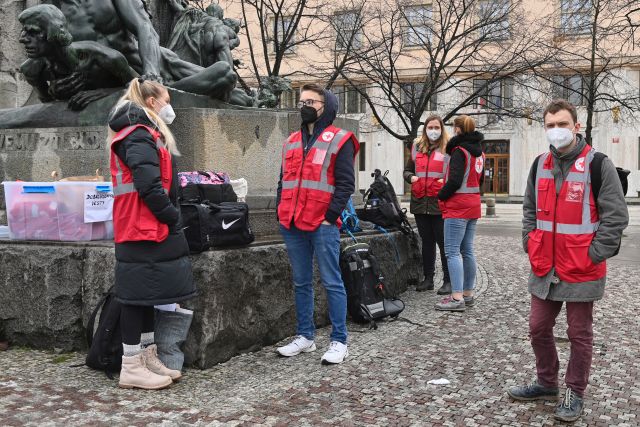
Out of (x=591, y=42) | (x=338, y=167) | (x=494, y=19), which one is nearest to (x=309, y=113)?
(x=338, y=167)

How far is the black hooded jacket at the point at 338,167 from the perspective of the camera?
4.78 meters

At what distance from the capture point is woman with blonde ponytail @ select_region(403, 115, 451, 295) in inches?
288

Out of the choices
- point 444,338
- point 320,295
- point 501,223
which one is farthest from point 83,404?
point 501,223

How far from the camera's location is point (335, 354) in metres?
4.84

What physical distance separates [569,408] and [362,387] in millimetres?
1193

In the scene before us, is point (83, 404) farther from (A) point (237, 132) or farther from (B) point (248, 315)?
(A) point (237, 132)

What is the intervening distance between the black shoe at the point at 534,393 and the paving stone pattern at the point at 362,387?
56 mm

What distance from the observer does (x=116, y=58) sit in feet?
21.0

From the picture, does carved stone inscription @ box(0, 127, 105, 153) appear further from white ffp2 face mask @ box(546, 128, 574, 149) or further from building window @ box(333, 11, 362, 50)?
building window @ box(333, 11, 362, 50)

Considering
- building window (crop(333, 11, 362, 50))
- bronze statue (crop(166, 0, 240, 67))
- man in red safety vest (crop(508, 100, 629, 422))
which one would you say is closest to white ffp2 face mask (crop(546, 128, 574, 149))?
man in red safety vest (crop(508, 100, 629, 422))

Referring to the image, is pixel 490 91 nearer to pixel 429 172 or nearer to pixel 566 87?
pixel 566 87

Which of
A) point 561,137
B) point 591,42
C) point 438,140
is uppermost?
point 591,42

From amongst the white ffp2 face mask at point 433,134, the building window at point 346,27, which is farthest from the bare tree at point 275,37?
the white ffp2 face mask at point 433,134

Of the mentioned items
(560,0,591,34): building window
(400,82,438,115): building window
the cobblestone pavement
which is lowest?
the cobblestone pavement
